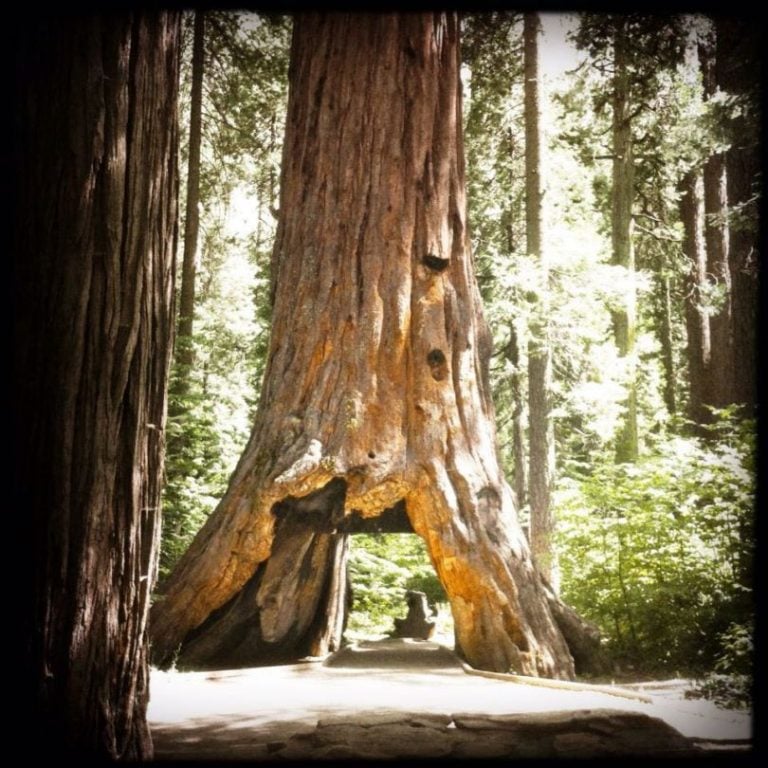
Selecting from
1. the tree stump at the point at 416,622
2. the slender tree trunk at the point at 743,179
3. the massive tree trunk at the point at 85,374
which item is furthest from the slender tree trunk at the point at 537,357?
the massive tree trunk at the point at 85,374

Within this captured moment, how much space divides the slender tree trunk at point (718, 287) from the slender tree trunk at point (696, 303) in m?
0.19

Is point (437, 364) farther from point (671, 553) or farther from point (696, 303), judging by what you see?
point (696, 303)

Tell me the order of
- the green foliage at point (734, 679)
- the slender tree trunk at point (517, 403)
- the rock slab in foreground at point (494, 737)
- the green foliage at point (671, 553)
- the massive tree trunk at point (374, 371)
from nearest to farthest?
the rock slab in foreground at point (494, 737)
the green foliage at point (734, 679)
the massive tree trunk at point (374, 371)
the green foliage at point (671, 553)
the slender tree trunk at point (517, 403)

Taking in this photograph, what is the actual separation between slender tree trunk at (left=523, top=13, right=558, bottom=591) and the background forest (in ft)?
0.24

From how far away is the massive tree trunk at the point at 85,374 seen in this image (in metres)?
2.63

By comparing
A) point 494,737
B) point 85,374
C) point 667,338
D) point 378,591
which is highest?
point 667,338

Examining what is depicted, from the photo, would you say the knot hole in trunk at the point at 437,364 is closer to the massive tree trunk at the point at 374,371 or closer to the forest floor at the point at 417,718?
the massive tree trunk at the point at 374,371

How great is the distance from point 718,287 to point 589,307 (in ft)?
10.3

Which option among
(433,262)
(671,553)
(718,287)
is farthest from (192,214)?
(718,287)

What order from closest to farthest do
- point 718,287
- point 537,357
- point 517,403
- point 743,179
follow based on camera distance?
point 537,357 → point 743,179 → point 718,287 → point 517,403

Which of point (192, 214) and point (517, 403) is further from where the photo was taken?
point (517, 403)

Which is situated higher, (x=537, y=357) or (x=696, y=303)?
(x=696, y=303)

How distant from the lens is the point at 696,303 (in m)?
14.4

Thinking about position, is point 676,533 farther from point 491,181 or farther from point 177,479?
point 491,181
